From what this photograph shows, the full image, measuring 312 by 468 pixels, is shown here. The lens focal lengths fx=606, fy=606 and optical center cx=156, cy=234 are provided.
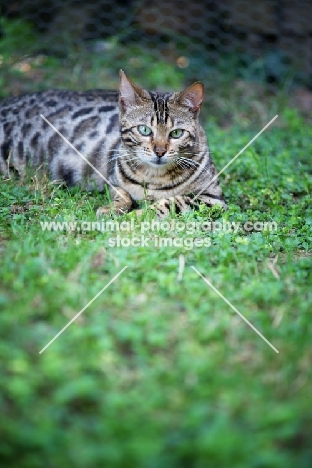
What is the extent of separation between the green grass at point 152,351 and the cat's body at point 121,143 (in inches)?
15.0

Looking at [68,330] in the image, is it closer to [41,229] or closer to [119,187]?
[41,229]

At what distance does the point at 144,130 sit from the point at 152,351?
1.64 meters

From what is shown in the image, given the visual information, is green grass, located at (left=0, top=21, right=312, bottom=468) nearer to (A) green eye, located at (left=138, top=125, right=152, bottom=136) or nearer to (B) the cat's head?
(B) the cat's head

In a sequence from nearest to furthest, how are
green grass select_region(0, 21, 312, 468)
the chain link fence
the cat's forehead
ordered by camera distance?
green grass select_region(0, 21, 312, 468), the cat's forehead, the chain link fence

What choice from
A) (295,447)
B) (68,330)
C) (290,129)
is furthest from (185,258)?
(290,129)

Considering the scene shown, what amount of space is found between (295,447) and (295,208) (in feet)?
6.65

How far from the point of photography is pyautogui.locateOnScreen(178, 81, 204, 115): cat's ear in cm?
339

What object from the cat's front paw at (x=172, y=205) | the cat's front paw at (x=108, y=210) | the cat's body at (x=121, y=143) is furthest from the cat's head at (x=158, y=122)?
the cat's front paw at (x=108, y=210)

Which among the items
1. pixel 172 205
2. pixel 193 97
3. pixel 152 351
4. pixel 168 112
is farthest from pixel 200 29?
pixel 152 351

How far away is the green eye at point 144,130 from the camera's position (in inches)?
133

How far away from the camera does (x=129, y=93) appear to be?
11.3 ft

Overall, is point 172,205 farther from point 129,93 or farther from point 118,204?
point 129,93

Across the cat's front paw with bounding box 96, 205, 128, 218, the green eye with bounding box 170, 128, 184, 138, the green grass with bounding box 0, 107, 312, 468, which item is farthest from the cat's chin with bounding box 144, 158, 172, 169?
the green grass with bounding box 0, 107, 312, 468

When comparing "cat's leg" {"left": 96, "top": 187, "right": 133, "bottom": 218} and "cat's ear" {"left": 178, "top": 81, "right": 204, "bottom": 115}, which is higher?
"cat's ear" {"left": 178, "top": 81, "right": 204, "bottom": 115}
